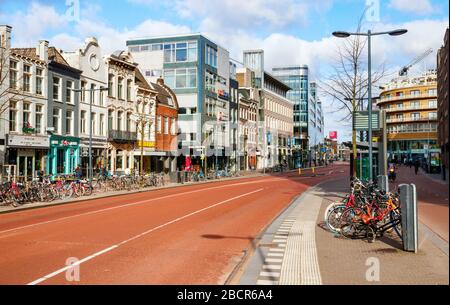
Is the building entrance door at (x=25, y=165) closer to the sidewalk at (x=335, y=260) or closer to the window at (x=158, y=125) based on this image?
the window at (x=158, y=125)

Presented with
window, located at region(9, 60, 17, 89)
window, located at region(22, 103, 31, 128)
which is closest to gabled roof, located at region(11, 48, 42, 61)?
window, located at region(9, 60, 17, 89)

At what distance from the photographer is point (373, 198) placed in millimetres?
11391

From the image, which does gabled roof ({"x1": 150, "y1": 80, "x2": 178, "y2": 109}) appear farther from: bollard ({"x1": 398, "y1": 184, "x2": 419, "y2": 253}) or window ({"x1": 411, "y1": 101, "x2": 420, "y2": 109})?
window ({"x1": 411, "y1": 101, "x2": 420, "y2": 109})

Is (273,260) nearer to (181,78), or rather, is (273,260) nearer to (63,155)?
(63,155)

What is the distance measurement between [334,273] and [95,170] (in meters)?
34.4

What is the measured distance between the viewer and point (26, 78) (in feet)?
106

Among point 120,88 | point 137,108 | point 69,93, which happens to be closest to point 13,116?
point 69,93

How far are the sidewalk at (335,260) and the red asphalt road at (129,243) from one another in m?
0.58

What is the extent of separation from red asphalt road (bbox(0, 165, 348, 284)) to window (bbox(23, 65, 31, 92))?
15684mm

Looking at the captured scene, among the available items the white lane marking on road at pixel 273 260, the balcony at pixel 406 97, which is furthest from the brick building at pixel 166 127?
the balcony at pixel 406 97

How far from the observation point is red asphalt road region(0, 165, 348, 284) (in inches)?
312

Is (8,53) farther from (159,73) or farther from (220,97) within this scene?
(220,97)

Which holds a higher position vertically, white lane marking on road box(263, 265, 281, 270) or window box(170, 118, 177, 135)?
window box(170, 118, 177, 135)

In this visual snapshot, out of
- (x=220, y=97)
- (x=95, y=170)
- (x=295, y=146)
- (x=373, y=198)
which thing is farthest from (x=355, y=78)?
(x=295, y=146)
